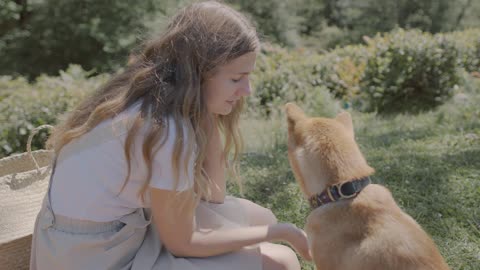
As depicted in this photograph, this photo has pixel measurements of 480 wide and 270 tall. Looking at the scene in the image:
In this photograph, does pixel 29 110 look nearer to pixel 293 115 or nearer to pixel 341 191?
pixel 293 115

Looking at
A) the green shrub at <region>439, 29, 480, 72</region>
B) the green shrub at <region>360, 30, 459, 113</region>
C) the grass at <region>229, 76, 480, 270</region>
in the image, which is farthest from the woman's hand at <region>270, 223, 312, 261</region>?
the green shrub at <region>439, 29, 480, 72</region>

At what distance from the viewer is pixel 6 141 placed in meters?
5.89

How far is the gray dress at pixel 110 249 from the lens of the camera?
220 cm

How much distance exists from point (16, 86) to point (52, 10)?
5321 mm

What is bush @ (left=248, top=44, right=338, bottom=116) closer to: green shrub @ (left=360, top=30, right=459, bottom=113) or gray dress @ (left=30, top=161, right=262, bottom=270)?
green shrub @ (left=360, top=30, right=459, bottom=113)

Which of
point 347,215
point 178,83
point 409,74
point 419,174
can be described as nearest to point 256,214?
point 347,215

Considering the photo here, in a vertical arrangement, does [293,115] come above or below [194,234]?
above

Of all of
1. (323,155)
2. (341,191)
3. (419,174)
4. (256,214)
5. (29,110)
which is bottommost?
(29,110)

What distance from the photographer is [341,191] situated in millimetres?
2477

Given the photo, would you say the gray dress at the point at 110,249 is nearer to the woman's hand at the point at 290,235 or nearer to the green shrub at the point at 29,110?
the woman's hand at the point at 290,235

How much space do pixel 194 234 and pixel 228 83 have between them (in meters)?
0.65

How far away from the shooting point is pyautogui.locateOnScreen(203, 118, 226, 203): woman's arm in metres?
2.62

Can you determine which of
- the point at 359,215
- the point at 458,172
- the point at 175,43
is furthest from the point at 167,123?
the point at 458,172

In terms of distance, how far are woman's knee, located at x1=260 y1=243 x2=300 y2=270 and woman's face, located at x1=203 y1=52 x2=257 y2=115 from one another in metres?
0.71
